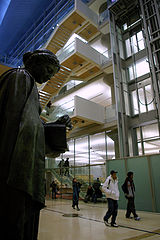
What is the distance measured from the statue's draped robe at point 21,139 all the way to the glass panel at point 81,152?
1871 centimetres

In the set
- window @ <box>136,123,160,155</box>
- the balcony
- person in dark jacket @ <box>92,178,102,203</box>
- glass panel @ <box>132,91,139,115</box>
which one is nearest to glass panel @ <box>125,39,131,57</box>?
the balcony

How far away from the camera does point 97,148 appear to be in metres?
19.1

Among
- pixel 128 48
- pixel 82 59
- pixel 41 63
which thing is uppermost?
pixel 128 48

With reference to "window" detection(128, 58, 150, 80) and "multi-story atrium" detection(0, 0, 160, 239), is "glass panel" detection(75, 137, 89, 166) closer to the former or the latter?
"multi-story atrium" detection(0, 0, 160, 239)

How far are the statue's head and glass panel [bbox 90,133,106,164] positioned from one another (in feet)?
56.1

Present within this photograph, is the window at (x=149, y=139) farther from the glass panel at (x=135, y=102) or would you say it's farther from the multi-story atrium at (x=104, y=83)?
the glass panel at (x=135, y=102)

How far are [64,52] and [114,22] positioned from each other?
5.29m

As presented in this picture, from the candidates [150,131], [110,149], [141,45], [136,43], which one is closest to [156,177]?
[150,131]

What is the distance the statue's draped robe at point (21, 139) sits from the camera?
1.16 m

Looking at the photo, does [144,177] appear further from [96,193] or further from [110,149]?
[110,149]

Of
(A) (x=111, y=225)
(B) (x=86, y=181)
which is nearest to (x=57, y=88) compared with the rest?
(B) (x=86, y=181)

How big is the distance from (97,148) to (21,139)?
1822cm

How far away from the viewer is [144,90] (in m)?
15.5

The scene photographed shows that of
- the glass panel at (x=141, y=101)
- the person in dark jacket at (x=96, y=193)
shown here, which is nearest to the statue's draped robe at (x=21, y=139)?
the glass panel at (x=141, y=101)
